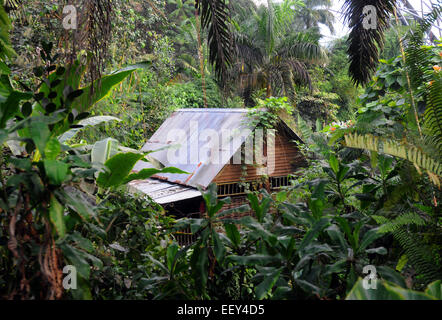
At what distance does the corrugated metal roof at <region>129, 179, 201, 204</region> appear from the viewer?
6070 mm

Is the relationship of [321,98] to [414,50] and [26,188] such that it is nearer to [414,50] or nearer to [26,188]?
[414,50]

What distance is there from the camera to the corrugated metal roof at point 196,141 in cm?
662

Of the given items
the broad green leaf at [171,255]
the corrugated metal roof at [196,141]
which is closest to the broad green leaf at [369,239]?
the broad green leaf at [171,255]

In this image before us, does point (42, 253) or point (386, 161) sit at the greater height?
point (386, 161)

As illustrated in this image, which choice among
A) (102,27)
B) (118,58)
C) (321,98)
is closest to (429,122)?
(102,27)

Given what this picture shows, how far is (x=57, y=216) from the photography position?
101 centimetres

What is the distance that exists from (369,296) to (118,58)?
7853 millimetres

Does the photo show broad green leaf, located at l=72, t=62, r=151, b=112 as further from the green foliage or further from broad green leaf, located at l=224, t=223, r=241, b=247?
the green foliage

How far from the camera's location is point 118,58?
7848 millimetres

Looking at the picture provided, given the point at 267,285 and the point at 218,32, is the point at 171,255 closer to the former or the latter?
the point at 267,285

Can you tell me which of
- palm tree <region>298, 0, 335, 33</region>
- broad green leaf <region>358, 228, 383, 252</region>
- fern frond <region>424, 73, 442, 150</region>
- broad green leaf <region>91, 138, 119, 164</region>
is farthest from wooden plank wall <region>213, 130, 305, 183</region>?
palm tree <region>298, 0, 335, 33</region>

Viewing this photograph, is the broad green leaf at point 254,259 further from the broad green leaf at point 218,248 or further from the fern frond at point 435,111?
the fern frond at point 435,111

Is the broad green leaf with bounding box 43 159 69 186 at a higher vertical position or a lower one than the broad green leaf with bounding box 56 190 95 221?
higher

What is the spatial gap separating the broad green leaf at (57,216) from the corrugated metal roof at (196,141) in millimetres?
4406
